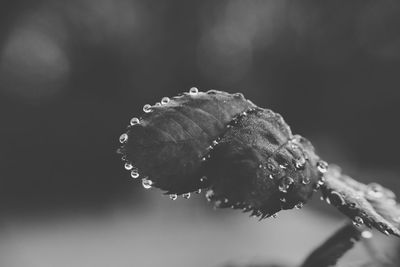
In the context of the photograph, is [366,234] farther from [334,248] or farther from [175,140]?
[175,140]

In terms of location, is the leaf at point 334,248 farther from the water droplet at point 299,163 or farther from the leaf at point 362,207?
the water droplet at point 299,163

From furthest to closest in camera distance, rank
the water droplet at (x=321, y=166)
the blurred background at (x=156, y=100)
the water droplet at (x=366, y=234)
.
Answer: the blurred background at (x=156, y=100) → the water droplet at (x=366, y=234) → the water droplet at (x=321, y=166)

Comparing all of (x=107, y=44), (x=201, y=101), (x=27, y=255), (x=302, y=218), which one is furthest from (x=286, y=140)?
(x=107, y=44)

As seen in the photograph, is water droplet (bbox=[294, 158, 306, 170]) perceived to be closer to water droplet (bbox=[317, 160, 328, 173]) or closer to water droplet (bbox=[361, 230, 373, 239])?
water droplet (bbox=[317, 160, 328, 173])

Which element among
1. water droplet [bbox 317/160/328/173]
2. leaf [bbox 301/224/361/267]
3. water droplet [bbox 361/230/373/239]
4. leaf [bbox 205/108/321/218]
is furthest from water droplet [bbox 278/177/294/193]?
water droplet [bbox 361/230/373/239]

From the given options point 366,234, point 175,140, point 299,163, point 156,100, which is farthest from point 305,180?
point 156,100

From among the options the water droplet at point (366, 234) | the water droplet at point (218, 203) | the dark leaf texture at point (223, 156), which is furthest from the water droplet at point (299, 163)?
the water droplet at point (366, 234)
